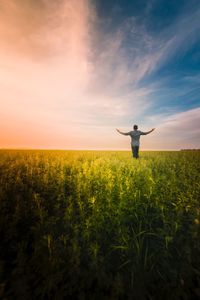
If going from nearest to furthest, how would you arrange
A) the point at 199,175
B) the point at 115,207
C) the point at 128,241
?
1. the point at 128,241
2. the point at 115,207
3. the point at 199,175

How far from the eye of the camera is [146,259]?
10.7 feet

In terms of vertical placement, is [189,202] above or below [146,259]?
above

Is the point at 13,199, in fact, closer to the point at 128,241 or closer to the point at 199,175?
the point at 128,241

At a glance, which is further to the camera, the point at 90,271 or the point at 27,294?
the point at 90,271

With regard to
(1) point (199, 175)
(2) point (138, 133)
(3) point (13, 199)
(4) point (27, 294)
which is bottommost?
(4) point (27, 294)

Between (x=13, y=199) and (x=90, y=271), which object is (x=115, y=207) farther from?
(x=13, y=199)

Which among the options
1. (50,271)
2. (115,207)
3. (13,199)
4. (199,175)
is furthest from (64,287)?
(199,175)

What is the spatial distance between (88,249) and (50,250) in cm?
66

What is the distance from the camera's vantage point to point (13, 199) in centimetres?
533

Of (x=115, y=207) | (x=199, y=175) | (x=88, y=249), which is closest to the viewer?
(x=88, y=249)

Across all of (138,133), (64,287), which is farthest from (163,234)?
(138,133)

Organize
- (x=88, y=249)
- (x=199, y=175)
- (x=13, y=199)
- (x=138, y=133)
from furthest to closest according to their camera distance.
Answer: (x=138, y=133) < (x=199, y=175) < (x=13, y=199) < (x=88, y=249)

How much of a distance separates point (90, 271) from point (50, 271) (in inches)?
25.6

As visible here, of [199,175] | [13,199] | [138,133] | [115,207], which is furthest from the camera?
[138,133]
